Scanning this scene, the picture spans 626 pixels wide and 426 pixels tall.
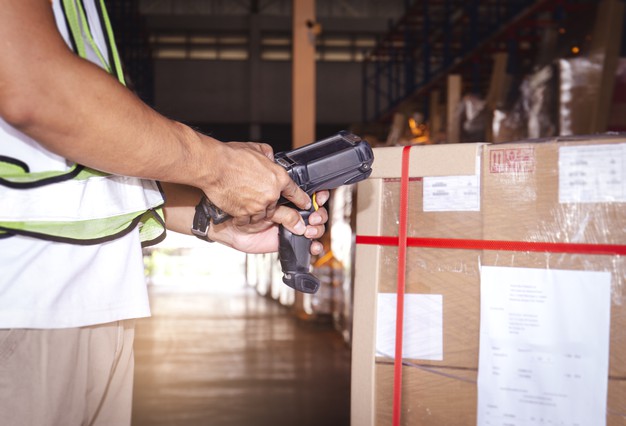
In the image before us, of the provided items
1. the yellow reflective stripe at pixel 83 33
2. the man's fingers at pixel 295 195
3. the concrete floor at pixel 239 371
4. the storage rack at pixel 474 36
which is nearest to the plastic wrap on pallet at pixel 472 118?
the storage rack at pixel 474 36

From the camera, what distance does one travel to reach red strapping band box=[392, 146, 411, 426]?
1.46 meters

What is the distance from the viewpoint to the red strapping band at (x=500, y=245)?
1.28 m

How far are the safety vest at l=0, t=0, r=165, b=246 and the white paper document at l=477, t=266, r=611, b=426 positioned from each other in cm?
76

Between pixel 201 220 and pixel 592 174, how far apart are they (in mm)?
837

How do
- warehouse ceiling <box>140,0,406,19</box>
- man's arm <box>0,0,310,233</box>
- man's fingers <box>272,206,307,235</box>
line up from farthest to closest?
warehouse ceiling <box>140,0,406,19</box>, man's fingers <box>272,206,307,235</box>, man's arm <box>0,0,310,233</box>

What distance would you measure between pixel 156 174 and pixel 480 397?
841 millimetres

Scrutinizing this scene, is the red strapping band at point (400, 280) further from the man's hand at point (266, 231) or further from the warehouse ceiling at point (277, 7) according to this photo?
the warehouse ceiling at point (277, 7)

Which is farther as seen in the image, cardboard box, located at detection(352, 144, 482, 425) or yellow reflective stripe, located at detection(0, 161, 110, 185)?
cardboard box, located at detection(352, 144, 482, 425)

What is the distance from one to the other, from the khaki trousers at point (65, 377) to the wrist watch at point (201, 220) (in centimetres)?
28

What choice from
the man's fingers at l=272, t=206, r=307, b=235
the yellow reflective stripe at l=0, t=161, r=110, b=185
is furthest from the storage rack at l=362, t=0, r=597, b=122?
the yellow reflective stripe at l=0, t=161, r=110, b=185

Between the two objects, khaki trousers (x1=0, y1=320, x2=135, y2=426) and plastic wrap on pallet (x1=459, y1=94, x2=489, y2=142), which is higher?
plastic wrap on pallet (x1=459, y1=94, x2=489, y2=142)

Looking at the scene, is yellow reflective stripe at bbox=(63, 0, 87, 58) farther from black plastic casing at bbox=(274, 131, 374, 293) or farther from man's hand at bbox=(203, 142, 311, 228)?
black plastic casing at bbox=(274, 131, 374, 293)

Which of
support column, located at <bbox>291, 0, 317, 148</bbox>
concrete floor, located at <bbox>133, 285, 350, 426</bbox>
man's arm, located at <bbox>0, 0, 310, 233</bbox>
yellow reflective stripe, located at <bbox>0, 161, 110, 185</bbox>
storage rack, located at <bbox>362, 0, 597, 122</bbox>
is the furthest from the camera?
support column, located at <bbox>291, 0, 317, 148</bbox>

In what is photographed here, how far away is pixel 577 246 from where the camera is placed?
4.27 ft
